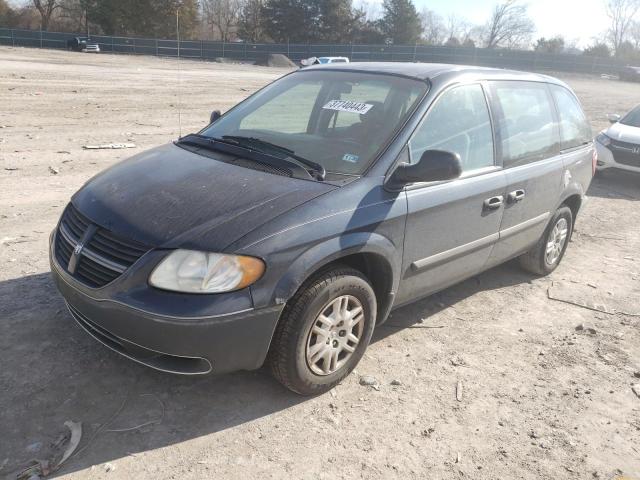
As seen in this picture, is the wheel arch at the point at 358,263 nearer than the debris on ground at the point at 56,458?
No

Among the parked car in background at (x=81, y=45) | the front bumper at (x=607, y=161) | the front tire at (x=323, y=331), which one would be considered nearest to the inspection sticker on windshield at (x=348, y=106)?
the front tire at (x=323, y=331)

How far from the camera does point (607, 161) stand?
9.83 meters

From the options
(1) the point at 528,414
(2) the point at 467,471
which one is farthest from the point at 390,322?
(2) the point at 467,471

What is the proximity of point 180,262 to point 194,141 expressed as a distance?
1530 mm

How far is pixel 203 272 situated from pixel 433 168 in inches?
56.4

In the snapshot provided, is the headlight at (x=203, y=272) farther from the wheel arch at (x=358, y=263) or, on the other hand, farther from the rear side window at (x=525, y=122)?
the rear side window at (x=525, y=122)

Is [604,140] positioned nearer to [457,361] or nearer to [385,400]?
[457,361]

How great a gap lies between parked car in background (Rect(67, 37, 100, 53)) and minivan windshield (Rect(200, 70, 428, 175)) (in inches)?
1734

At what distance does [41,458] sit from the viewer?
2635 mm

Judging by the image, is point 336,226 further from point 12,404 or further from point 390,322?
point 12,404

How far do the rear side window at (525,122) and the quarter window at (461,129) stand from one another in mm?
212

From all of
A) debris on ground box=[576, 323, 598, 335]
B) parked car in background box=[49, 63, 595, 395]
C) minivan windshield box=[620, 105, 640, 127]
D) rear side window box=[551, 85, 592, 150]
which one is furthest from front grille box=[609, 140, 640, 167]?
debris on ground box=[576, 323, 598, 335]

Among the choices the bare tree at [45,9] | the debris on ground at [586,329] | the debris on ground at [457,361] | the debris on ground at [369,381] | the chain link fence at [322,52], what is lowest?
the debris on ground at [457,361]

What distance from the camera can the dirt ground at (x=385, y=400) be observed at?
2.79 metres
